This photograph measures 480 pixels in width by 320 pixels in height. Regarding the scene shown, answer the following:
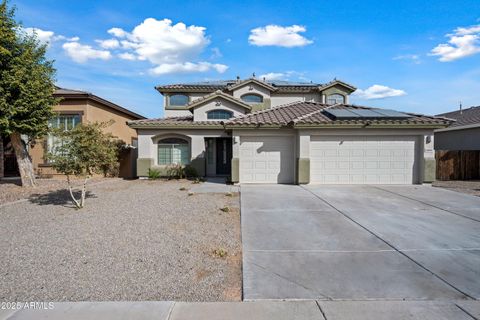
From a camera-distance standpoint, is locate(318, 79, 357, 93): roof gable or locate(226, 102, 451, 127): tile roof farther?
locate(318, 79, 357, 93): roof gable

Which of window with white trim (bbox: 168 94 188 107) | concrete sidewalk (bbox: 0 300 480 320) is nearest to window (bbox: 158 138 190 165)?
window with white trim (bbox: 168 94 188 107)

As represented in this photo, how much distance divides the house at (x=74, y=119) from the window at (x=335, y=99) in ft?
53.4

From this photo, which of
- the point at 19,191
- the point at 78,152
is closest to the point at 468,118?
the point at 78,152

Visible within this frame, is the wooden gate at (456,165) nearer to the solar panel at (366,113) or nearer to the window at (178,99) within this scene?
the solar panel at (366,113)

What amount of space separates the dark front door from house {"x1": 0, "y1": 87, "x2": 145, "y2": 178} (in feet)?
20.2

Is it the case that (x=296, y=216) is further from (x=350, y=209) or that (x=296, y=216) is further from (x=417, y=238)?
(x=417, y=238)

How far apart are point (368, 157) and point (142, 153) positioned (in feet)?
43.1

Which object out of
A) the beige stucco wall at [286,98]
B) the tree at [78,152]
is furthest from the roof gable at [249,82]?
the tree at [78,152]

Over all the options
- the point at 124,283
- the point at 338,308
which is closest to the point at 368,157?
the point at 338,308

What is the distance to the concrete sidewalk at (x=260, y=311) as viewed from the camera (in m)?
3.50

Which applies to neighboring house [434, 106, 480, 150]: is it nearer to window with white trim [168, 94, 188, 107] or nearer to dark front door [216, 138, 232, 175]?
dark front door [216, 138, 232, 175]

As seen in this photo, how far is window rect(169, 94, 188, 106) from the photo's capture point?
23.9m

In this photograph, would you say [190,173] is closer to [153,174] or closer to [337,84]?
[153,174]

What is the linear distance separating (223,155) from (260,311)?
53.0 ft
